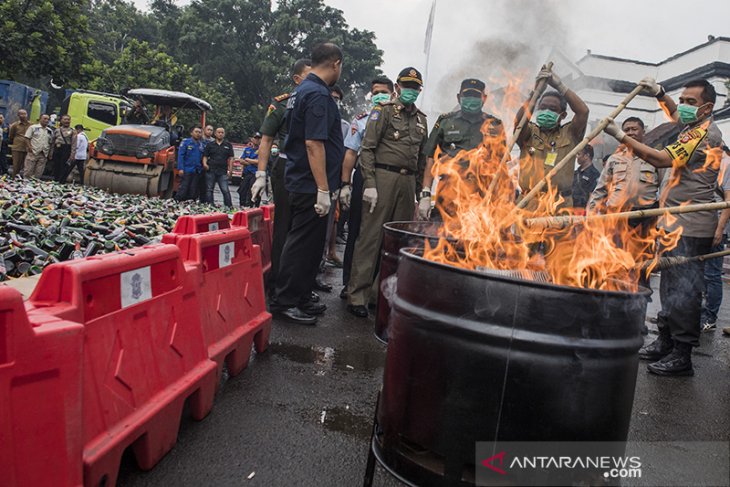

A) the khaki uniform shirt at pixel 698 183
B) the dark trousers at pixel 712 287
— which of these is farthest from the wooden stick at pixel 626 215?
the dark trousers at pixel 712 287

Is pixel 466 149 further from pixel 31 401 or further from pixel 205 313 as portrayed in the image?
pixel 31 401

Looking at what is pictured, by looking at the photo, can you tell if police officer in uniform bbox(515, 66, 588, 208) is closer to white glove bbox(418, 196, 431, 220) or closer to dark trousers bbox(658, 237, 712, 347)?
white glove bbox(418, 196, 431, 220)

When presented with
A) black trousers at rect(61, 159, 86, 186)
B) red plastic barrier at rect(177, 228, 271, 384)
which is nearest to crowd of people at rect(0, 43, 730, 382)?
red plastic barrier at rect(177, 228, 271, 384)

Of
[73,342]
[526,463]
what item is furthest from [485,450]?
[73,342]

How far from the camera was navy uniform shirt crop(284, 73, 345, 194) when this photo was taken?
175 inches

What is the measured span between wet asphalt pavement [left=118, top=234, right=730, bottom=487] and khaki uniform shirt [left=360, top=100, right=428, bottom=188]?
1.59 metres

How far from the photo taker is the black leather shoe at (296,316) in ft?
15.5

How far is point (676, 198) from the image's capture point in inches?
176

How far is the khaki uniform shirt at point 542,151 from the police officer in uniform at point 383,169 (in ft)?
3.56

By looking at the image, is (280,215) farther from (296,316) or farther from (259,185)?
(296,316)

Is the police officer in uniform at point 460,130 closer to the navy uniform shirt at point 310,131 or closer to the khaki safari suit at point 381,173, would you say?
the khaki safari suit at point 381,173

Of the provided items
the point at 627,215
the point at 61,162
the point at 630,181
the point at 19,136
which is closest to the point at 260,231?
the point at 630,181

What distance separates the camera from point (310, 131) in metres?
4.44

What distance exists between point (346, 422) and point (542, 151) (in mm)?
3352
